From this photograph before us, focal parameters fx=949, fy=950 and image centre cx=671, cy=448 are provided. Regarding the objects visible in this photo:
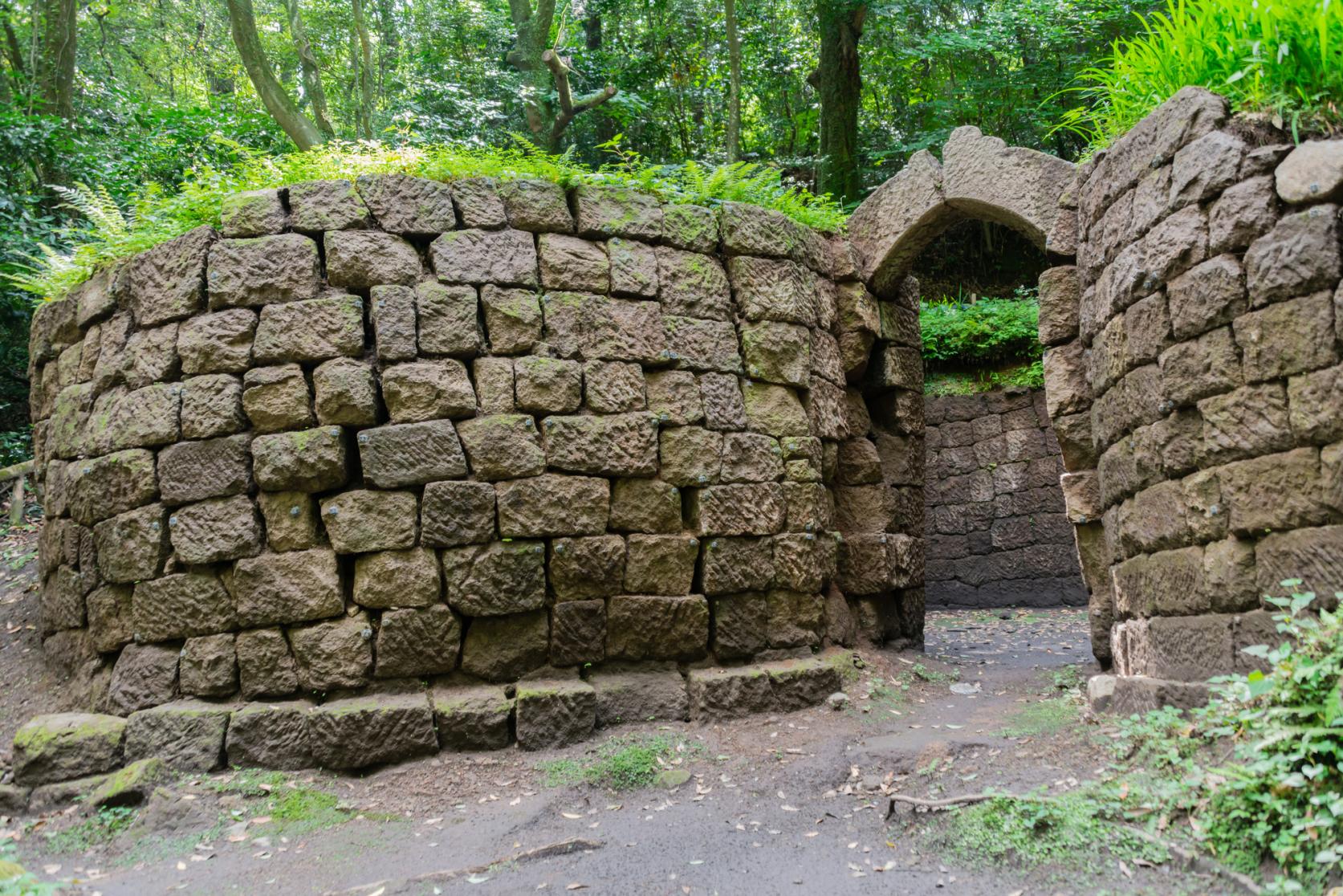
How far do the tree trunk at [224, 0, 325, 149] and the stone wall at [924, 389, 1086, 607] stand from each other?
25.0 feet

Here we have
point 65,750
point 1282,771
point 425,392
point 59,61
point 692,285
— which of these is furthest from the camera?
point 59,61

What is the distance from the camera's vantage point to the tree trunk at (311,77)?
10.8 meters

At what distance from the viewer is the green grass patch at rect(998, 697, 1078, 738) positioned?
4809 millimetres

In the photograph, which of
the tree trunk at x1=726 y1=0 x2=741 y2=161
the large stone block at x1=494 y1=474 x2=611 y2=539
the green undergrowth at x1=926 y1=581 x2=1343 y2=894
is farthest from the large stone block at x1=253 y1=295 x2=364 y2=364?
the tree trunk at x1=726 y1=0 x2=741 y2=161

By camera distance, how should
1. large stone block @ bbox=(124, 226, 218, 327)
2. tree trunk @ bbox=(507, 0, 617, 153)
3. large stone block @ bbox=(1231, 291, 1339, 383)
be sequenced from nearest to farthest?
large stone block @ bbox=(1231, 291, 1339, 383), large stone block @ bbox=(124, 226, 218, 327), tree trunk @ bbox=(507, 0, 617, 153)

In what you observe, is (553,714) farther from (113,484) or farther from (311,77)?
(311,77)

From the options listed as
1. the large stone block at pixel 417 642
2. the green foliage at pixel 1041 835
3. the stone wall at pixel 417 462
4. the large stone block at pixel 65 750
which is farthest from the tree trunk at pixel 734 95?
the green foliage at pixel 1041 835

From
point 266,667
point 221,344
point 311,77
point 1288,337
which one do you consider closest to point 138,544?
point 266,667

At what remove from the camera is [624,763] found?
4719 millimetres

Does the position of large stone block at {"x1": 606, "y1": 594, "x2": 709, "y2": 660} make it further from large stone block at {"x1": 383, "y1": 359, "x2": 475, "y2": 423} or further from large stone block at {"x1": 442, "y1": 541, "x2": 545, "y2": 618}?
large stone block at {"x1": 383, "y1": 359, "x2": 475, "y2": 423}

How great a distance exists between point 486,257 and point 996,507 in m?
7.38

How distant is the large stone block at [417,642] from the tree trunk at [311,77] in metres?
7.45

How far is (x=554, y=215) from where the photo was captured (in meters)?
5.56

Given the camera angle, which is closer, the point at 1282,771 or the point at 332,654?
the point at 1282,771
